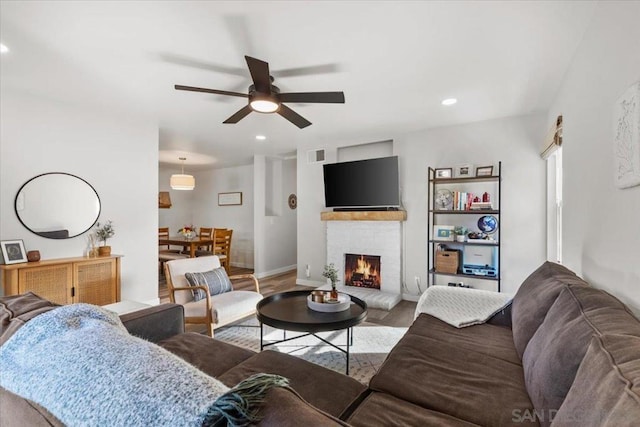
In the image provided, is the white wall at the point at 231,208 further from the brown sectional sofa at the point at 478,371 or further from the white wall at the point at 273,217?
the brown sectional sofa at the point at 478,371

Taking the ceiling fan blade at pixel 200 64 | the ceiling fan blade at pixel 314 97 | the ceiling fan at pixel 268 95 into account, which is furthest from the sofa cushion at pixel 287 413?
the ceiling fan blade at pixel 200 64

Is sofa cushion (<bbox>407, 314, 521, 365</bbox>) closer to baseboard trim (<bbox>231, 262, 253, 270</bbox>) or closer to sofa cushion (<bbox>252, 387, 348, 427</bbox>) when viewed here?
sofa cushion (<bbox>252, 387, 348, 427</bbox>)

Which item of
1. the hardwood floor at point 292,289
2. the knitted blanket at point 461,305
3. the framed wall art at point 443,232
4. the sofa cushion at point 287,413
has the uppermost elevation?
the framed wall art at point 443,232

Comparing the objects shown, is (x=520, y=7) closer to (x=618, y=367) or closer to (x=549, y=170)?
(x=618, y=367)

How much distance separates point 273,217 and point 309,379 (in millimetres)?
4936

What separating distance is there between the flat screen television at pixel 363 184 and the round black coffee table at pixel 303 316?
1.97m

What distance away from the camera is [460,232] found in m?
3.67

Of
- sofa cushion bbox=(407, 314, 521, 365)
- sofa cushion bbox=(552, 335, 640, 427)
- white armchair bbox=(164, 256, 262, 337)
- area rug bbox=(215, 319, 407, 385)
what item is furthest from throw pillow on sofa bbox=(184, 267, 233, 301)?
sofa cushion bbox=(552, 335, 640, 427)

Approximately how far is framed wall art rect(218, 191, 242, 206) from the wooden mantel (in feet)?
9.98

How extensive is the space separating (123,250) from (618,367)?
13.9 feet

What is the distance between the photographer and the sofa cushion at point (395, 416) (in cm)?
107

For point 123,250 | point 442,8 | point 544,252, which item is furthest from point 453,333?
point 123,250

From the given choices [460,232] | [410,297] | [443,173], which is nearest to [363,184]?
[443,173]

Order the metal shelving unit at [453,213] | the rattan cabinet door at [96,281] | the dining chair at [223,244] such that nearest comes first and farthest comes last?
the rattan cabinet door at [96,281] < the metal shelving unit at [453,213] < the dining chair at [223,244]
